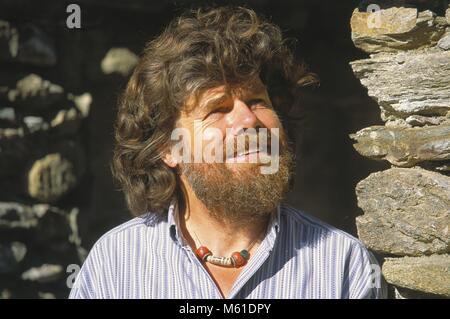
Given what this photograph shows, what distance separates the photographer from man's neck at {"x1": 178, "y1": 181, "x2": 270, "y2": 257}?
243cm

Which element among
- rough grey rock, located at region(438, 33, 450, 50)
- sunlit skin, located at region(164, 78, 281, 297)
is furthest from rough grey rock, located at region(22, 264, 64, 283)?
rough grey rock, located at region(438, 33, 450, 50)

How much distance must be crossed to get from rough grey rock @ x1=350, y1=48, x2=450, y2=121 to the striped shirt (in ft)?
1.44

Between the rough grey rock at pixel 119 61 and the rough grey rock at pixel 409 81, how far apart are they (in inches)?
44.7

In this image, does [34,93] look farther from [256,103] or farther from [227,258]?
[227,258]

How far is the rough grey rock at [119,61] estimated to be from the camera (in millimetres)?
3172

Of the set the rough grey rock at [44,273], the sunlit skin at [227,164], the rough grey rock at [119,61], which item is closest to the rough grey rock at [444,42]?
the sunlit skin at [227,164]

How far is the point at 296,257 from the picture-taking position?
2342 mm

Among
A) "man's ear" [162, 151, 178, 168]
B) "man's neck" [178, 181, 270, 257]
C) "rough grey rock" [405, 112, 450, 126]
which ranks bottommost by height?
"man's neck" [178, 181, 270, 257]

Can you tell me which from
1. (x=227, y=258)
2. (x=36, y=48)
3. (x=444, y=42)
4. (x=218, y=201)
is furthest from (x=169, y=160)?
(x=444, y=42)

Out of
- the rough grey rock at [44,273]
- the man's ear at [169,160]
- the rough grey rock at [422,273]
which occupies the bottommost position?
the rough grey rock at [44,273]

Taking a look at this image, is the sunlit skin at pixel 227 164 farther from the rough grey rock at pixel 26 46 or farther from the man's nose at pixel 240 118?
the rough grey rock at pixel 26 46

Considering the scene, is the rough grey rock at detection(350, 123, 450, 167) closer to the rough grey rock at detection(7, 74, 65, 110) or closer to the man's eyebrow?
the man's eyebrow

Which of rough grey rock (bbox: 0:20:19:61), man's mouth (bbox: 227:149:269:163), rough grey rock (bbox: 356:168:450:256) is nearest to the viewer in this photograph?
rough grey rock (bbox: 356:168:450:256)
